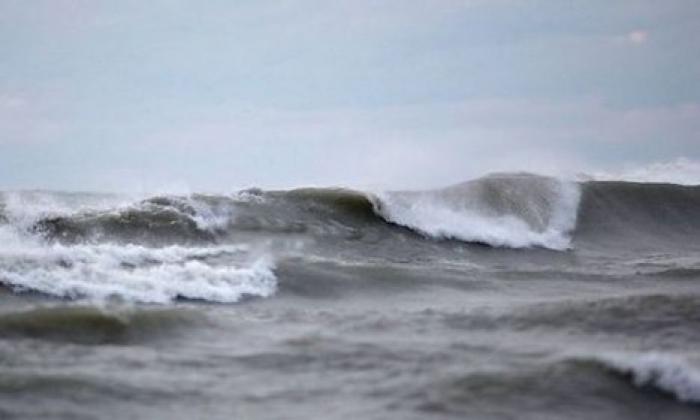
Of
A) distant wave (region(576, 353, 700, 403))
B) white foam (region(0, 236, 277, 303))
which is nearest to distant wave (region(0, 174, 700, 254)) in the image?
white foam (region(0, 236, 277, 303))

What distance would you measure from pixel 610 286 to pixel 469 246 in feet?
9.52

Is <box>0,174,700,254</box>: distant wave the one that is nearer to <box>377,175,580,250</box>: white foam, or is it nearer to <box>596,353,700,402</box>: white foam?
<box>377,175,580,250</box>: white foam

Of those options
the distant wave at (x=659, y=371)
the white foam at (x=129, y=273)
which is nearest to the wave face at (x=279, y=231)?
the white foam at (x=129, y=273)

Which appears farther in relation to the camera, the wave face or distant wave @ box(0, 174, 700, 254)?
distant wave @ box(0, 174, 700, 254)

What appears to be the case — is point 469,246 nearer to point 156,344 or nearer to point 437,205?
point 437,205

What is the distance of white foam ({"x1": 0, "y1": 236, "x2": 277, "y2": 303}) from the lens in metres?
6.58

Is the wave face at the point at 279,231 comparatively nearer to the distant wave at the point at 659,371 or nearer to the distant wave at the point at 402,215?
the distant wave at the point at 402,215

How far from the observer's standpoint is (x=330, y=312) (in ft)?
21.0

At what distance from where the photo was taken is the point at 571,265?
961 cm

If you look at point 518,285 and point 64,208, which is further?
point 64,208

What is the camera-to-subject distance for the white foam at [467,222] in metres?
10.9

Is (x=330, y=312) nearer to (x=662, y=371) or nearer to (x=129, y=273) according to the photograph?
(x=129, y=273)

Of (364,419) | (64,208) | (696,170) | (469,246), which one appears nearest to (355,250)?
(469,246)

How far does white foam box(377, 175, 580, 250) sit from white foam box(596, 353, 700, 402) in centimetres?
614
